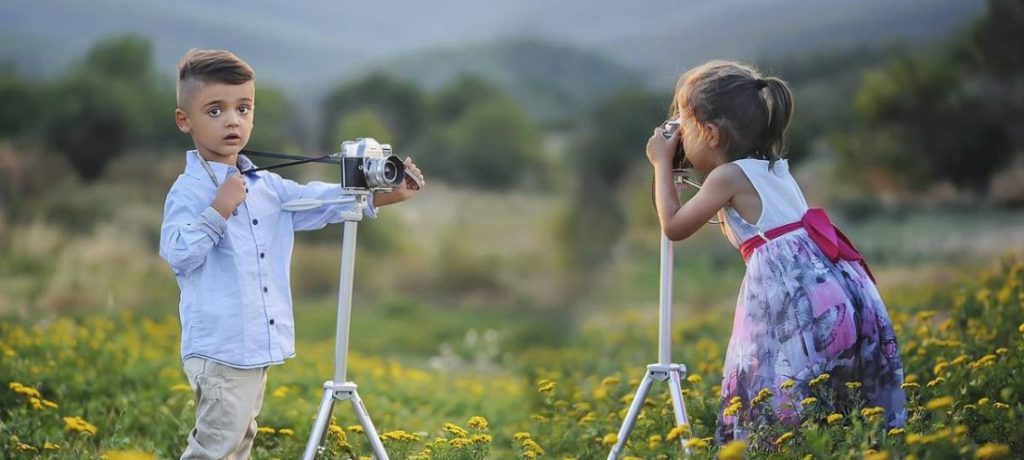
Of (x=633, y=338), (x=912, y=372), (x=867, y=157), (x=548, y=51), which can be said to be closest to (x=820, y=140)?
(x=867, y=157)

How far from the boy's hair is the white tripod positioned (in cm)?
129

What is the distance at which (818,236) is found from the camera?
337cm

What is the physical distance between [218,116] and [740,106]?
1.51m

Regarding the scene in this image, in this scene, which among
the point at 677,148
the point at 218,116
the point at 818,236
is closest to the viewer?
the point at 218,116

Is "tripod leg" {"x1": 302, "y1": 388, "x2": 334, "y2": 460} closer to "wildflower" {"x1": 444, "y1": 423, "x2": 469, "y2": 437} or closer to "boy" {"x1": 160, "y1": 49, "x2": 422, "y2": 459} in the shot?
"boy" {"x1": 160, "y1": 49, "x2": 422, "y2": 459}

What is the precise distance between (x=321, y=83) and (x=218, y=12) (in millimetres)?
1565

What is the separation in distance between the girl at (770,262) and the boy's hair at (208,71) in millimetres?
1194

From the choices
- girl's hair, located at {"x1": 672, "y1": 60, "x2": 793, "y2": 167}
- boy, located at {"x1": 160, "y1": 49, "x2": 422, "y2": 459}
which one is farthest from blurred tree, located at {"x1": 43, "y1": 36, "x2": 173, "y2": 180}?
girl's hair, located at {"x1": 672, "y1": 60, "x2": 793, "y2": 167}

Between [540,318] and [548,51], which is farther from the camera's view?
[548,51]

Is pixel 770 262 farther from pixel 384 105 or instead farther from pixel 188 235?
pixel 384 105

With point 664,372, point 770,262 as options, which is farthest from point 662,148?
point 664,372

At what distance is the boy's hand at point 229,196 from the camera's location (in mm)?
3137

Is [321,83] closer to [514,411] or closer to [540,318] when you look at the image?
[540,318]

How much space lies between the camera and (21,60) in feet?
42.7
